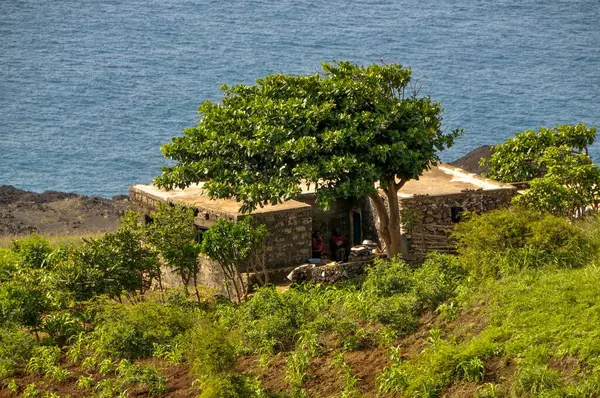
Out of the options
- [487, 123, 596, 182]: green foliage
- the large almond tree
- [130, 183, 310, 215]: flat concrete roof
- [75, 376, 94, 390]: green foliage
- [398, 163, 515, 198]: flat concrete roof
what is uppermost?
the large almond tree

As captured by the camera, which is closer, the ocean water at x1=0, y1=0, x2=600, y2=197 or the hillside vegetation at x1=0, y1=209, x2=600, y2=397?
the hillside vegetation at x1=0, y1=209, x2=600, y2=397

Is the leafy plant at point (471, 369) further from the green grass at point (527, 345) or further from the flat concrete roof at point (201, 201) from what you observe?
the flat concrete roof at point (201, 201)

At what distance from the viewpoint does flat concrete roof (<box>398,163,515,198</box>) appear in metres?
36.2

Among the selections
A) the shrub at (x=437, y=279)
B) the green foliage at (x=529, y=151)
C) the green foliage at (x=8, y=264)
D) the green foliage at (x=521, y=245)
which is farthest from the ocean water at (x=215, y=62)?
the green foliage at (x=521, y=245)

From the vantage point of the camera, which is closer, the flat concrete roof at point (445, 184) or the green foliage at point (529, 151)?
the flat concrete roof at point (445, 184)

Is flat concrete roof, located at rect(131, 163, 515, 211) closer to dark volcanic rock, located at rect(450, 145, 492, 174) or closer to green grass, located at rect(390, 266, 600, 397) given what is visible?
green grass, located at rect(390, 266, 600, 397)

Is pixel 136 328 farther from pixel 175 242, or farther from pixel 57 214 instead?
pixel 57 214

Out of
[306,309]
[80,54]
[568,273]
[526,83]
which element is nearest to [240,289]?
[306,309]

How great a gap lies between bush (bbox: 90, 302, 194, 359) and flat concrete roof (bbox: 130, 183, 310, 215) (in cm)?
642

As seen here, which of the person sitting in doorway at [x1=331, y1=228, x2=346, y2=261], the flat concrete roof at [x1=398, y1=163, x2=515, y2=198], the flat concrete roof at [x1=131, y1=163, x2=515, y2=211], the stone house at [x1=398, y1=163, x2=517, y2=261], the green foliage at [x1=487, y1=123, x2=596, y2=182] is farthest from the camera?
the green foliage at [x1=487, y1=123, x2=596, y2=182]

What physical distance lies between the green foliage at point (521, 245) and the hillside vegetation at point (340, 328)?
3 cm

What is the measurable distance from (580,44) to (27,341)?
127838 mm

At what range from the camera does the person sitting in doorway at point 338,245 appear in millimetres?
35906

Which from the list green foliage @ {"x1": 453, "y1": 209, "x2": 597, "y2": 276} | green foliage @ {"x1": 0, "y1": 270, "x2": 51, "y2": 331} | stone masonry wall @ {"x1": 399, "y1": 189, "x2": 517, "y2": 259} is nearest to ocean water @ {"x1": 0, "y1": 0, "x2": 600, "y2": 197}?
stone masonry wall @ {"x1": 399, "y1": 189, "x2": 517, "y2": 259}
